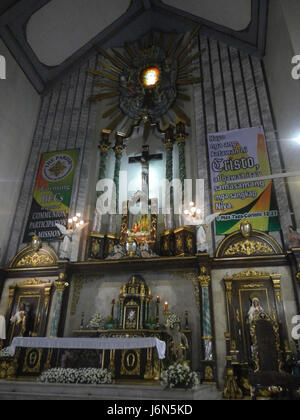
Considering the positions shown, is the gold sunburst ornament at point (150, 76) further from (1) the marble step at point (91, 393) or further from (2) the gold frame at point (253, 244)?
(1) the marble step at point (91, 393)

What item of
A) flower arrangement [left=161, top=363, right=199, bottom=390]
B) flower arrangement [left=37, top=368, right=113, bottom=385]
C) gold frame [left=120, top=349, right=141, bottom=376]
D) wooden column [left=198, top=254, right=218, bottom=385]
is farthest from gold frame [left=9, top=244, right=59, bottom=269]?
flower arrangement [left=161, top=363, right=199, bottom=390]

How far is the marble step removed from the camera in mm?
5613

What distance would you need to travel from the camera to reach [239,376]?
7.28m

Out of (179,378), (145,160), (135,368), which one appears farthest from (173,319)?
(145,160)

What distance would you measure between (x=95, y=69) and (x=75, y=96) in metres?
1.66

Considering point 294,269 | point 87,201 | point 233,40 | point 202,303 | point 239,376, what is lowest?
point 239,376

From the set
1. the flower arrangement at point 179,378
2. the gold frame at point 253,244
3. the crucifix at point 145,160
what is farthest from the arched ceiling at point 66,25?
the flower arrangement at point 179,378

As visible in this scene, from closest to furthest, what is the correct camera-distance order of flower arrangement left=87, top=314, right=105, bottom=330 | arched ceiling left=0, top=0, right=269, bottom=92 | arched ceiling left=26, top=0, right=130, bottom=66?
flower arrangement left=87, top=314, right=105, bottom=330 → arched ceiling left=0, top=0, right=269, bottom=92 → arched ceiling left=26, top=0, right=130, bottom=66

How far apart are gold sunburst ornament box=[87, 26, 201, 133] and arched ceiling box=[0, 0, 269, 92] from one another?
666mm

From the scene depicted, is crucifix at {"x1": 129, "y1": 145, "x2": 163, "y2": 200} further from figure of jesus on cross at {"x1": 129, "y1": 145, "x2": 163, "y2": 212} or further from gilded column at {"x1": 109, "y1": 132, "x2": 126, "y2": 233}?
gilded column at {"x1": 109, "y1": 132, "x2": 126, "y2": 233}

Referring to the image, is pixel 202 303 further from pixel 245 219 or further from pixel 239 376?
pixel 245 219

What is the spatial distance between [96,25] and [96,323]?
1206cm

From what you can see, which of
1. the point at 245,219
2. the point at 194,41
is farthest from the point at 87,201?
the point at 194,41

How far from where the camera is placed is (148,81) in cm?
1357
